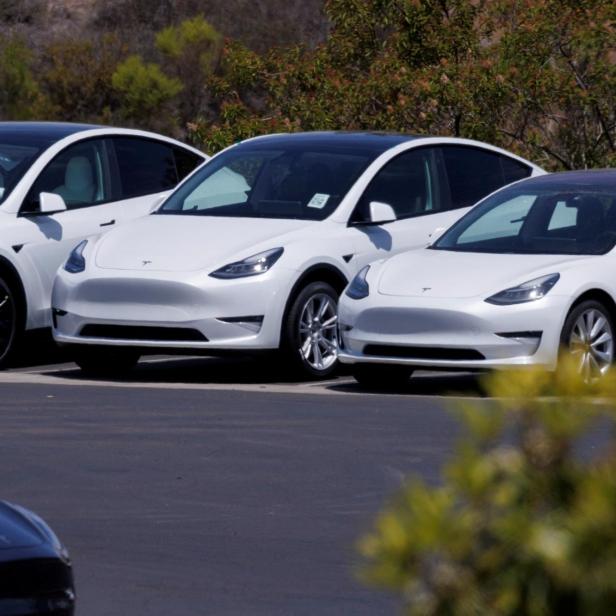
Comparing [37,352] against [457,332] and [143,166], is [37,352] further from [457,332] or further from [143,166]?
[457,332]

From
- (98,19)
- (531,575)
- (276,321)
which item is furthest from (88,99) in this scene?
(531,575)

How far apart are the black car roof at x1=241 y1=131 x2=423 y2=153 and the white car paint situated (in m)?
0.98

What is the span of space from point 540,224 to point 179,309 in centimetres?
243

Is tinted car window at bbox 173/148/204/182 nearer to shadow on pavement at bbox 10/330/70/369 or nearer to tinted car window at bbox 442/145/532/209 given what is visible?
shadow on pavement at bbox 10/330/70/369

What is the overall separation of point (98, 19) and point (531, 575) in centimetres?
5480

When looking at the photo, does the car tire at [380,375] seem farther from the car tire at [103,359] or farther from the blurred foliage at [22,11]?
the blurred foliage at [22,11]

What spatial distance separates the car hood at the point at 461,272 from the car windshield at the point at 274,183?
1.15m

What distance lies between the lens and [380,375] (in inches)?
451

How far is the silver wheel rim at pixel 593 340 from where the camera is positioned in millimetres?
10727

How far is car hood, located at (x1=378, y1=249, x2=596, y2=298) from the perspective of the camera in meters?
10.8

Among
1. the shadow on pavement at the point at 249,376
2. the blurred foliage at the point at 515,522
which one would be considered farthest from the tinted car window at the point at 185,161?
the blurred foliage at the point at 515,522

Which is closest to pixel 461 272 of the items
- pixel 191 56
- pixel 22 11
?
pixel 191 56

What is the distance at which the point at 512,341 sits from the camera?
10.6 meters

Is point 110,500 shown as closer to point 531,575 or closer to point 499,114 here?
point 531,575
